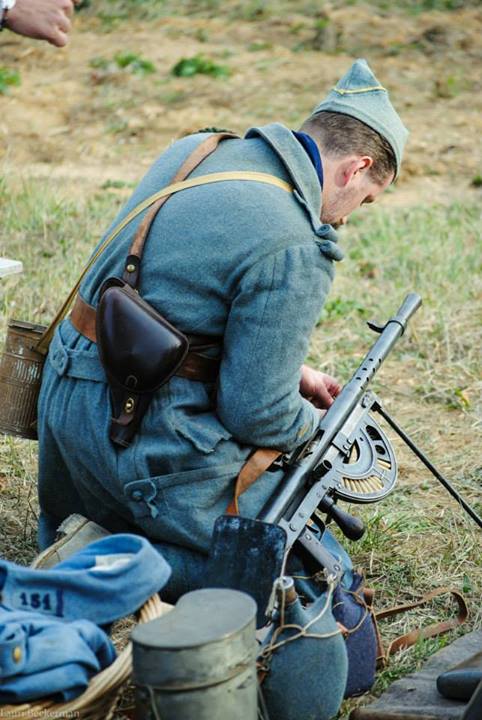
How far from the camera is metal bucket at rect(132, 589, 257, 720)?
2.46m

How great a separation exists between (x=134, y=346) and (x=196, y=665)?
115 centimetres

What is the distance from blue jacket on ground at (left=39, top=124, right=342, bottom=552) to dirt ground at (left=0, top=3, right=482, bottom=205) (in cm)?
516

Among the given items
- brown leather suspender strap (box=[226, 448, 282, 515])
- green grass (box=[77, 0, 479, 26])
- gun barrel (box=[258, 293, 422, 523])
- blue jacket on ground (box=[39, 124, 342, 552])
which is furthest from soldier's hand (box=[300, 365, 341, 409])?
green grass (box=[77, 0, 479, 26])

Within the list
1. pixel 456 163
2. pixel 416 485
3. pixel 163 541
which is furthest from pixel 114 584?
pixel 456 163

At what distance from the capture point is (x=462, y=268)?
739 centimetres

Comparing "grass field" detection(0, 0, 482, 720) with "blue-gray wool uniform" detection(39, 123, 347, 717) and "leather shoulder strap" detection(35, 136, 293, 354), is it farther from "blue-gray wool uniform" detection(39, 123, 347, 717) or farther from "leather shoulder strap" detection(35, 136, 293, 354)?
"leather shoulder strap" detection(35, 136, 293, 354)

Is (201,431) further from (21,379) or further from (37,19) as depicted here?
(37,19)

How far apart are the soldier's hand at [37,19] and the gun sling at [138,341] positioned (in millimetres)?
1175

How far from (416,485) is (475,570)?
0.84 m

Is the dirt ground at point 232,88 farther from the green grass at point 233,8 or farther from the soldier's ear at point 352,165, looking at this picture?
the soldier's ear at point 352,165

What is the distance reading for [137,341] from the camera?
3318 mm

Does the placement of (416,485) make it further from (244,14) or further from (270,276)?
(244,14)

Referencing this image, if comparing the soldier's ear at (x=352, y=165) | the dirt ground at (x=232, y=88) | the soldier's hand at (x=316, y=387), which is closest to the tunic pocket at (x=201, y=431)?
the soldier's hand at (x=316, y=387)

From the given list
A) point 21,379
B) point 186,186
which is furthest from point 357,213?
point 186,186
